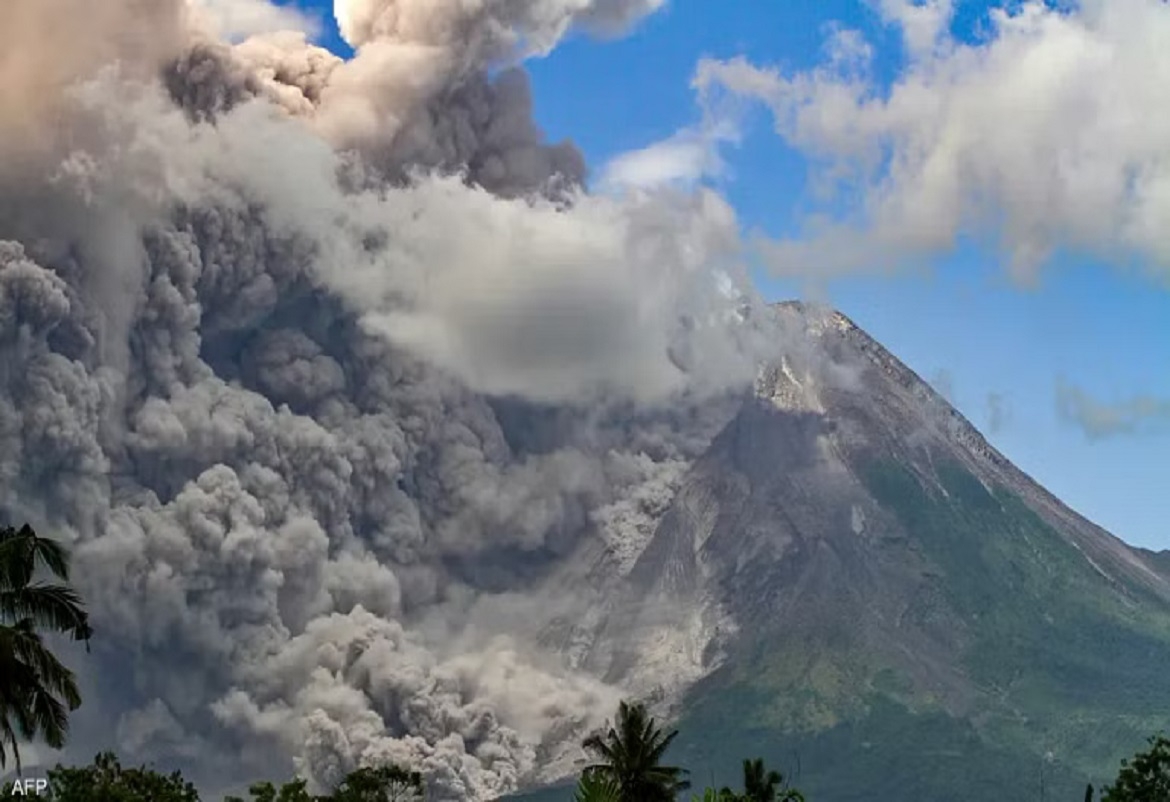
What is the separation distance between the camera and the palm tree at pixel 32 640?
22297 millimetres

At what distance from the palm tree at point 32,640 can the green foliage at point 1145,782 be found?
133 ft

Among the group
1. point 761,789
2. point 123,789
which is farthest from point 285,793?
point 761,789

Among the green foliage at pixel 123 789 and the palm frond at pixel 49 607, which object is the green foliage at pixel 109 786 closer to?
the green foliage at pixel 123 789

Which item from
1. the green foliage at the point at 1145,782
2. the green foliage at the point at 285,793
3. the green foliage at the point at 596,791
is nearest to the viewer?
the green foliage at the point at 596,791

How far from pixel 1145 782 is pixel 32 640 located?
43164mm

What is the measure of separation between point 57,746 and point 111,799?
3266cm

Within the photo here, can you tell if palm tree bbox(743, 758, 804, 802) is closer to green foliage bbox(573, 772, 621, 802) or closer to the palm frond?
the palm frond

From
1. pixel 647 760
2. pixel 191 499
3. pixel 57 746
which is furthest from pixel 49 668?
pixel 191 499

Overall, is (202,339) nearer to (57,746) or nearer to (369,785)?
(369,785)

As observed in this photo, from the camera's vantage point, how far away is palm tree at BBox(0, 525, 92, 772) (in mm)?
22297

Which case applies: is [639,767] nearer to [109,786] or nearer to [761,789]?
[761,789]

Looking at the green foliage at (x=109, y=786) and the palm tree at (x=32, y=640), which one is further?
the green foliage at (x=109, y=786)

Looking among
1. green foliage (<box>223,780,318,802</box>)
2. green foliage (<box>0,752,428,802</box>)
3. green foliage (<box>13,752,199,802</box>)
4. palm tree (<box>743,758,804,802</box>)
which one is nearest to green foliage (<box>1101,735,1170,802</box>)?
palm tree (<box>743,758,804,802</box>)

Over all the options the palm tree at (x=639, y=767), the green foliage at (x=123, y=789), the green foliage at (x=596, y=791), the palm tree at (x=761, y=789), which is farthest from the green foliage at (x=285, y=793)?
the green foliage at (x=596, y=791)
